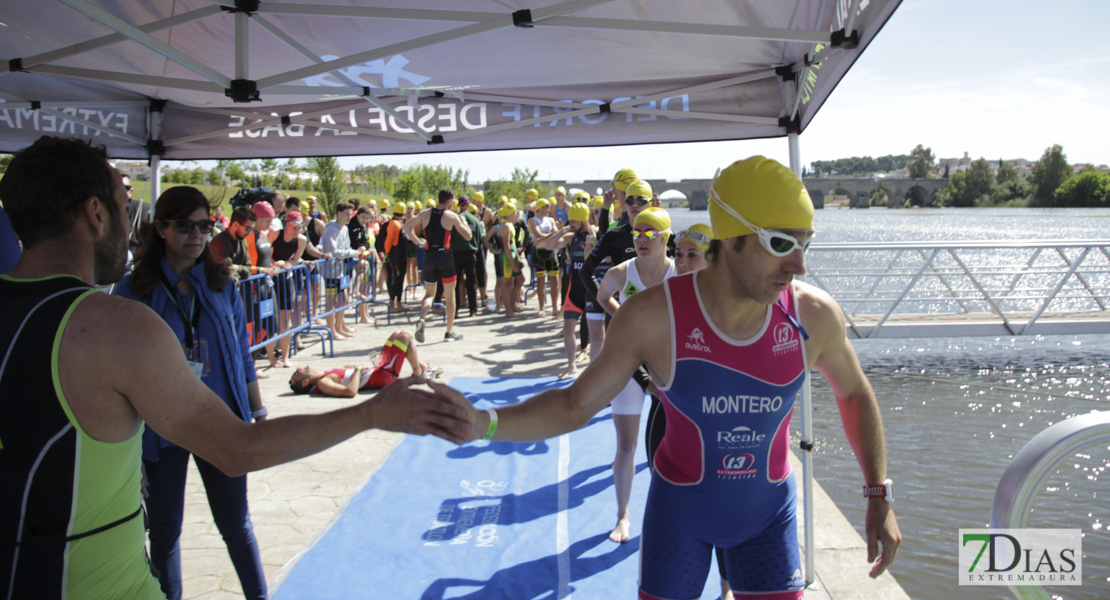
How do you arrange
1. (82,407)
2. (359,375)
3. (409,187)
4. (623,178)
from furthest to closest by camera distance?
(409,187) → (359,375) → (623,178) → (82,407)

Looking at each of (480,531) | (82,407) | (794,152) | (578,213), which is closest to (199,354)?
(82,407)

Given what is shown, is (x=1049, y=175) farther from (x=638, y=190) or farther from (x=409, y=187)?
(x=638, y=190)

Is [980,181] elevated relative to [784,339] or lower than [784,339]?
elevated

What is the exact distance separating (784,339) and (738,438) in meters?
0.36

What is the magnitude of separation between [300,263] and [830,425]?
690cm

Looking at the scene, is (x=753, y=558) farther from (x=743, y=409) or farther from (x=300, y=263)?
(x=300, y=263)

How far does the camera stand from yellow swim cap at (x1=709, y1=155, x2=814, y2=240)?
200 cm

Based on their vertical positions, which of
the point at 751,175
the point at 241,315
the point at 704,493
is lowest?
the point at 704,493

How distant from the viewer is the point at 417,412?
5.52ft

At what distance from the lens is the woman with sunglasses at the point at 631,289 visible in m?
3.98

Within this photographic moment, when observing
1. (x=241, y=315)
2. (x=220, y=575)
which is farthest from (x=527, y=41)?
(x=220, y=575)

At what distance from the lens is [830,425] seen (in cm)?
767

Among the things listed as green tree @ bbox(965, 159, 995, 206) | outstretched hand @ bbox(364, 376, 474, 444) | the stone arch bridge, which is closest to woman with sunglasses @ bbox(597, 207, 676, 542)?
outstretched hand @ bbox(364, 376, 474, 444)

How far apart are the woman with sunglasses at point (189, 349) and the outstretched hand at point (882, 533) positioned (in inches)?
92.8
